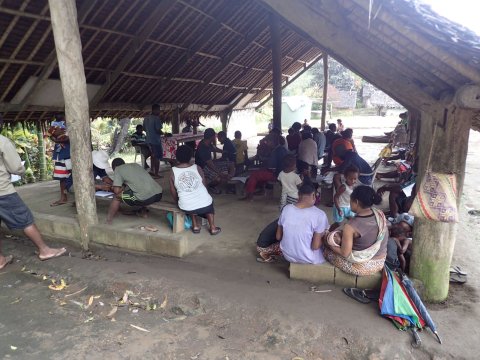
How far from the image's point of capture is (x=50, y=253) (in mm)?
4641

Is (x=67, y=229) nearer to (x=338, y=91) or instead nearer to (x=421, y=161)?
(x=421, y=161)

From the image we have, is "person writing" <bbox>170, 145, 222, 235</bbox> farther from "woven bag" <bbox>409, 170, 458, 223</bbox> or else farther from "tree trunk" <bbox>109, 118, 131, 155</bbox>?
"tree trunk" <bbox>109, 118, 131, 155</bbox>

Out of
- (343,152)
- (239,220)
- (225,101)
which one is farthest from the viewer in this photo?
(225,101)

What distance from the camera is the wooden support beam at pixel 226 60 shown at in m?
10.9

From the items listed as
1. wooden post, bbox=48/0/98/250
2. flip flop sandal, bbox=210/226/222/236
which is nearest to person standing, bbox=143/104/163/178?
wooden post, bbox=48/0/98/250

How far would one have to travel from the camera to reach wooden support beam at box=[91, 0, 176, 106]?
7.29 meters

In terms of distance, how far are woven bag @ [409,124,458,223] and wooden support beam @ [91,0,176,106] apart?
5.95m

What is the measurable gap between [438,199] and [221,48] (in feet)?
28.7

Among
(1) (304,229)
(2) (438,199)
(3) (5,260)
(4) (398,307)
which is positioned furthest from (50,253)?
(2) (438,199)

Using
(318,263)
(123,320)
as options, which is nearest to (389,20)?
(318,263)

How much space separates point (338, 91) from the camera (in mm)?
34938

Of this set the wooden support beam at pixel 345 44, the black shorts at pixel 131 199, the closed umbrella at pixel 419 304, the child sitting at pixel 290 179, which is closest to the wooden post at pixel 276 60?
the child sitting at pixel 290 179

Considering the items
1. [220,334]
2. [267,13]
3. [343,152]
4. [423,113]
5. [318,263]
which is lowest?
[220,334]

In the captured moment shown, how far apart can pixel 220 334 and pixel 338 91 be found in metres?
34.6
